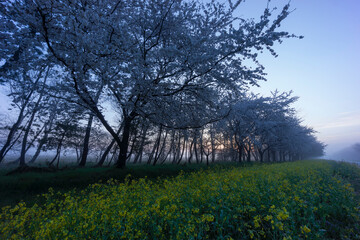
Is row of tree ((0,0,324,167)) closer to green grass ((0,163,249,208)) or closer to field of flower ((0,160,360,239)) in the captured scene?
green grass ((0,163,249,208))

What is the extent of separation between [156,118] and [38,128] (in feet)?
47.7

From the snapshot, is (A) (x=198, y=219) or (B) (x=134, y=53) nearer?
(A) (x=198, y=219)

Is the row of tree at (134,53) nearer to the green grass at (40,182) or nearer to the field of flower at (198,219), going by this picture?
the green grass at (40,182)

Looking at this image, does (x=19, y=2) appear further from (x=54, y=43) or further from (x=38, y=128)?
(x=38, y=128)

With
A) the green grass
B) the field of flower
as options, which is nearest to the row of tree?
the green grass

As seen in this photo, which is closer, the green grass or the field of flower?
the field of flower

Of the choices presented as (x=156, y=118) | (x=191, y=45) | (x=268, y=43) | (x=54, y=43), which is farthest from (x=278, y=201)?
(x=54, y=43)

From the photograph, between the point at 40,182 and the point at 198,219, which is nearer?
the point at 198,219

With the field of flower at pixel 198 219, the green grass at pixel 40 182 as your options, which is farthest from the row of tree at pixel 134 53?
the field of flower at pixel 198 219

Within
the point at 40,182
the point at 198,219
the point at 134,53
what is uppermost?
the point at 134,53

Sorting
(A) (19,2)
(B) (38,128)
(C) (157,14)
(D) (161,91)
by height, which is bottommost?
(B) (38,128)

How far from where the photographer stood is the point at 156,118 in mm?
10945

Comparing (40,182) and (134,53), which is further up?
(134,53)

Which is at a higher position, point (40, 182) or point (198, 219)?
point (198, 219)
